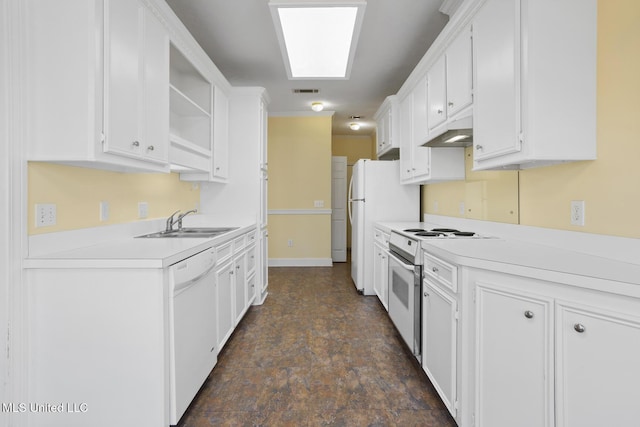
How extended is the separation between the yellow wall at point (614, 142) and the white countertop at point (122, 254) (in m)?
2.00

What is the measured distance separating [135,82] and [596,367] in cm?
→ 237

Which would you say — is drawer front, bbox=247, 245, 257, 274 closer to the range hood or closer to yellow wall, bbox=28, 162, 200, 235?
yellow wall, bbox=28, 162, 200, 235

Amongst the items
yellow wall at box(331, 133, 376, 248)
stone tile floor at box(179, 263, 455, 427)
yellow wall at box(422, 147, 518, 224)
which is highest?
yellow wall at box(331, 133, 376, 248)

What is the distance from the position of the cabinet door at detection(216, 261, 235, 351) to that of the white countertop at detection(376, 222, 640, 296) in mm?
1433

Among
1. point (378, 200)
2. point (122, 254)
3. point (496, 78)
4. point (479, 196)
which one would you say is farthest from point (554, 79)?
point (378, 200)

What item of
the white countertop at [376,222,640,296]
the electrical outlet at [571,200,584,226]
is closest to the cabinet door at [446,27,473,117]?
the electrical outlet at [571,200,584,226]

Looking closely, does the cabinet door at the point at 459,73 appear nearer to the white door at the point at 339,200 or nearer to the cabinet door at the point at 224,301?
the cabinet door at the point at 224,301

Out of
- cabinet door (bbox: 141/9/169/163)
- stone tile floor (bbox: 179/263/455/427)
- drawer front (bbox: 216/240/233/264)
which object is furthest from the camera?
drawer front (bbox: 216/240/233/264)

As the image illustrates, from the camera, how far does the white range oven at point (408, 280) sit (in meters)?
2.07

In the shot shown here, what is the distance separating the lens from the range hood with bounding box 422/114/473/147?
2124 mm

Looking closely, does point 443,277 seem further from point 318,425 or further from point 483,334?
point 318,425

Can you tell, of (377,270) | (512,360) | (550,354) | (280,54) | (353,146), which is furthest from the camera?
(353,146)

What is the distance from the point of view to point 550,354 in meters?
1.17

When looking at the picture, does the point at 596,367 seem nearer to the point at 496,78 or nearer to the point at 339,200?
the point at 496,78
